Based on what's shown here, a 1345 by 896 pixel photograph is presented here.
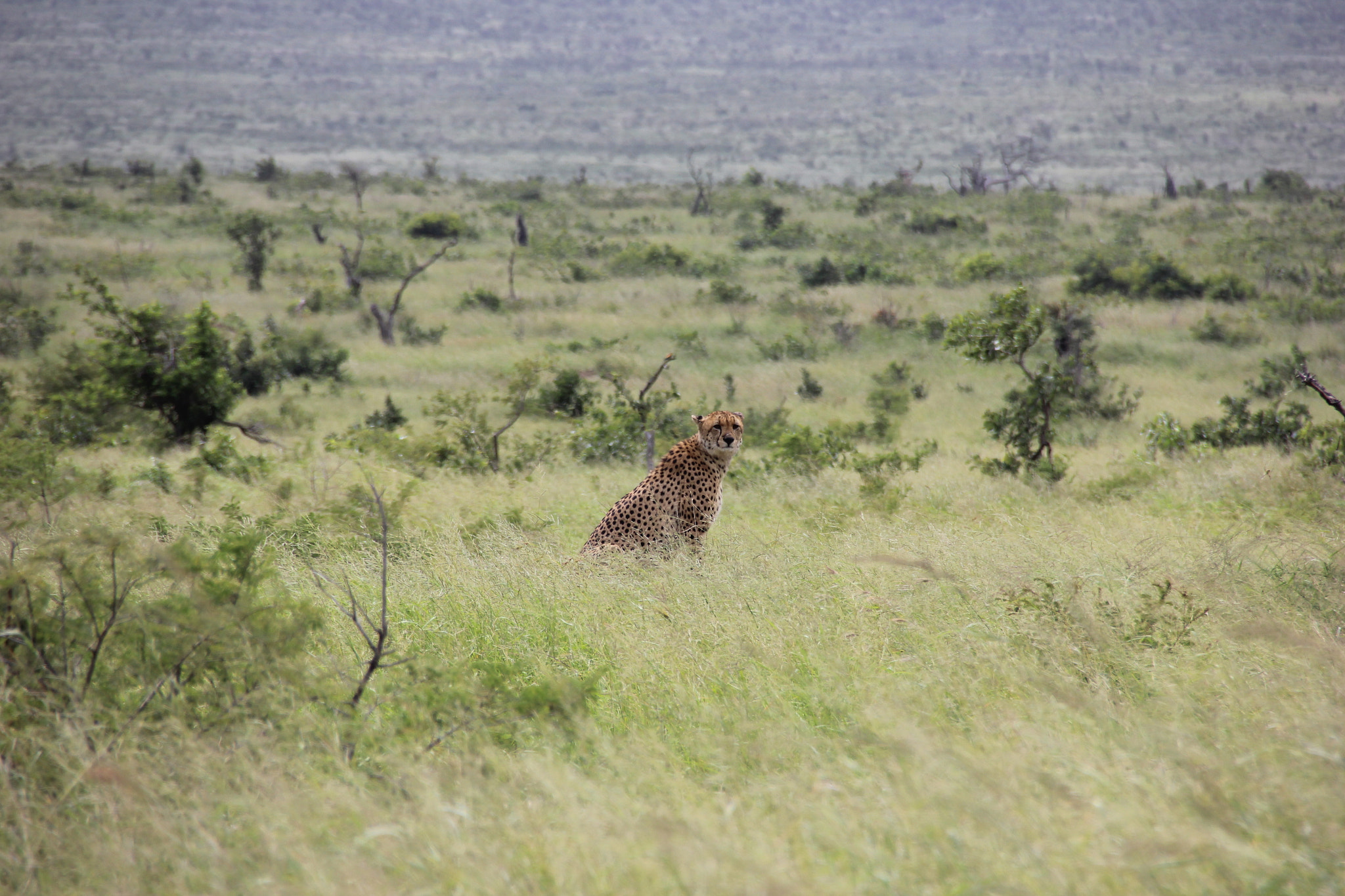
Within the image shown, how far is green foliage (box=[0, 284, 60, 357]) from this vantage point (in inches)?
716

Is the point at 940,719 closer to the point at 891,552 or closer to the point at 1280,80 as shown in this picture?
the point at 891,552

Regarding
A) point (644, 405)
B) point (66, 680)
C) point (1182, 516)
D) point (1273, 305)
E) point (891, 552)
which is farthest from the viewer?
point (1273, 305)

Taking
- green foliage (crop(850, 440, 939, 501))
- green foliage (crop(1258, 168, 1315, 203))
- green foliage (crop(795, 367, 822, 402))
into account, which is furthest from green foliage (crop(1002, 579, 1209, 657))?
green foliage (crop(1258, 168, 1315, 203))

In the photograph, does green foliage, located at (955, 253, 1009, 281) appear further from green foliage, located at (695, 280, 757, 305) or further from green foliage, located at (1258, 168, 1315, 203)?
green foliage, located at (1258, 168, 1315, 203)

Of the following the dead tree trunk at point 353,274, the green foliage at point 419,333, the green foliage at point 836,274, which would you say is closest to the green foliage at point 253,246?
the dead tree trunk at point 353,274

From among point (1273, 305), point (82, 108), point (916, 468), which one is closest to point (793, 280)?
point (1273, 305)

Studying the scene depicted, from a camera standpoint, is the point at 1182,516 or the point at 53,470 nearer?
the point at 1182,516

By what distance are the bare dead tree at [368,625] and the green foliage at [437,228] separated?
2826cm

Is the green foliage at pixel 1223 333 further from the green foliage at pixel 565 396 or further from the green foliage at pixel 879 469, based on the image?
the green foliage at pixel 565 396

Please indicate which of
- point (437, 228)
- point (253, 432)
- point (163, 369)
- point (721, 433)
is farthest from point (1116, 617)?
point (437, 228)

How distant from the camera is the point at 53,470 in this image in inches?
308

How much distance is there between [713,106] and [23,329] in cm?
14539

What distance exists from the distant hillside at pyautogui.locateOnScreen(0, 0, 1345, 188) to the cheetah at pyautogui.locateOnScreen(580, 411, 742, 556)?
76789mm

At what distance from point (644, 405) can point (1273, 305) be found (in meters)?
16.3
